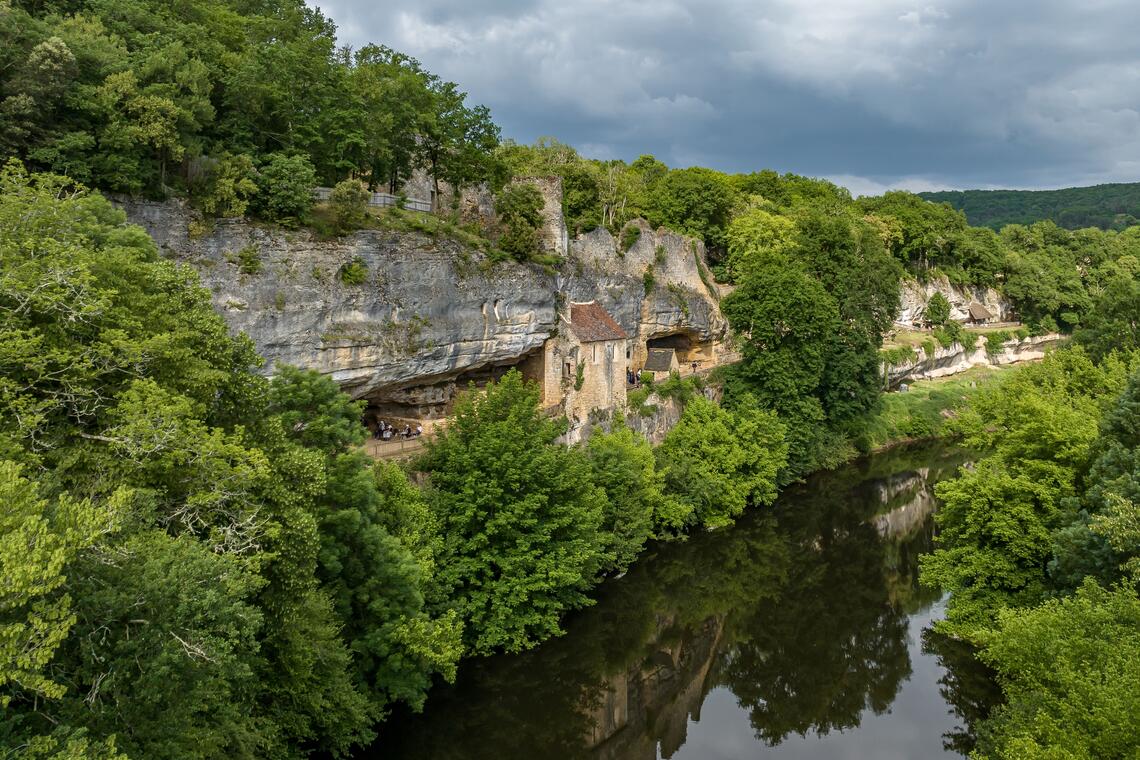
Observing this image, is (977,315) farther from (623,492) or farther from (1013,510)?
(623,492)

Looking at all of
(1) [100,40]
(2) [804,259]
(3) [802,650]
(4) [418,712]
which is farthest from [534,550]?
(2) [804,259]

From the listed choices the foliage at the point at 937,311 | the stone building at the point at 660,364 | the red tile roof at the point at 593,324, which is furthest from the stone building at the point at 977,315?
the red tile roof at the point at 593,324

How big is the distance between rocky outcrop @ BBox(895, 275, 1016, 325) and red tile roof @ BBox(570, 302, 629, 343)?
1219 inches

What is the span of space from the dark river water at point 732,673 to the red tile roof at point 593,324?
33.2 ft

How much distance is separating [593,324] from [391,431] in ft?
36.7

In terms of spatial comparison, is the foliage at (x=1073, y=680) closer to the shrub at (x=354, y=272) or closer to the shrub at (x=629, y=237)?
the shrub at (x=354, y=272)

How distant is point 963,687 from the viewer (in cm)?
2048

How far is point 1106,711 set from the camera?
11.4 metres

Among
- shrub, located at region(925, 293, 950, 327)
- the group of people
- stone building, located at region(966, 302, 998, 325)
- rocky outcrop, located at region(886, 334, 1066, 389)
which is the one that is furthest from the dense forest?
stone building, located at region(966, 302, 998, 325)

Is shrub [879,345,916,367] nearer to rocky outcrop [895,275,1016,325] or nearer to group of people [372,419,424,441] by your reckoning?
rocky outcrop [895,275,1016,325]

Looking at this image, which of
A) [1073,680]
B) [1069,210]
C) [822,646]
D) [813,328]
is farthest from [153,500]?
[1069,210]

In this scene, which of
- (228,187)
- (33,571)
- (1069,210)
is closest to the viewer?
(33,571)

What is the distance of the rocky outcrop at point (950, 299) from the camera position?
5922cm

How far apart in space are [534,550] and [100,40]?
19426 millimetres
